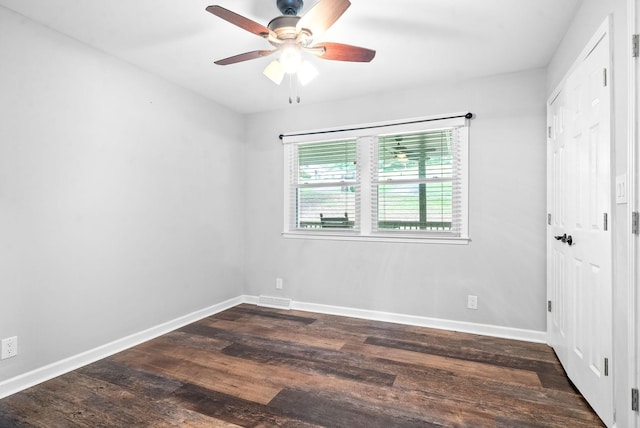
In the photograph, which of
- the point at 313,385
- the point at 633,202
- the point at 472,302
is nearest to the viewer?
the point at 633,202

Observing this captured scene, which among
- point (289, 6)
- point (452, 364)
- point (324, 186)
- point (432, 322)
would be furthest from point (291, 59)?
point (432, 322)

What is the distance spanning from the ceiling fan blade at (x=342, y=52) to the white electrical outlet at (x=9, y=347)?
273 cm

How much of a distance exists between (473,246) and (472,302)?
547 mm

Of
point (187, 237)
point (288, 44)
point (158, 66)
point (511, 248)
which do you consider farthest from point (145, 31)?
point (511, 248)

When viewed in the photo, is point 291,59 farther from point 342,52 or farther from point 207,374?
point 207,374

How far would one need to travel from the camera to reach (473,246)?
10.8ft

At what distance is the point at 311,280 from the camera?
4055 mm

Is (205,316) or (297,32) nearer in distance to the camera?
(297,32)

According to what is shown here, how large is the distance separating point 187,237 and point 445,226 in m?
2.73

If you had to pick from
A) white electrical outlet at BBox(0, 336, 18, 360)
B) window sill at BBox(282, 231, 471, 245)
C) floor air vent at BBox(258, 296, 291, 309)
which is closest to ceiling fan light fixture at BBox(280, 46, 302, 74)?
window sill at BBox(282, 231, 471, 245)

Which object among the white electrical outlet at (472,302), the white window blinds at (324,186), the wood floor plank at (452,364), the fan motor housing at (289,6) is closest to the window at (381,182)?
the white window blinds at (324,186)

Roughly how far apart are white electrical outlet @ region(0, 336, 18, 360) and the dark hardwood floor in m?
0.26

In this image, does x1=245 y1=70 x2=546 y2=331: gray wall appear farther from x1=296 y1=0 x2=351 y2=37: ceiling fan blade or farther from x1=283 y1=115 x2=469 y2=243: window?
x1=296 y1=0 x2=351 y2=37: ceiling fan blade

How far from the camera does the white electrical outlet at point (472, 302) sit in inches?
129
